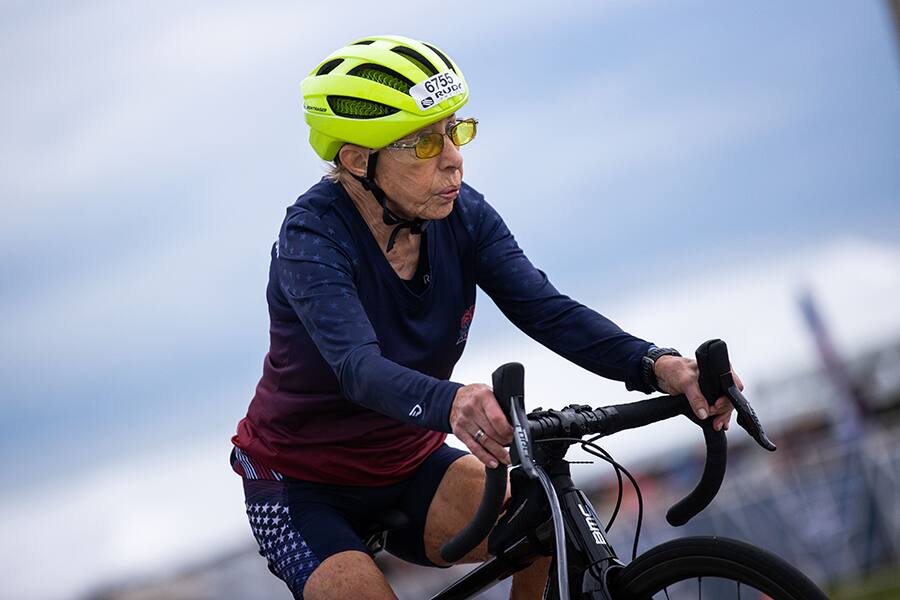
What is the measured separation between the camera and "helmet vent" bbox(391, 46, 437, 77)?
3754 mm

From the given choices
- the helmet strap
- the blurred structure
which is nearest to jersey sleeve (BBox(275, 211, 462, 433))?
the helmet strap

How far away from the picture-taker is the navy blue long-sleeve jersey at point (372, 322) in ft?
12.0

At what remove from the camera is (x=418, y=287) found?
12.7ft

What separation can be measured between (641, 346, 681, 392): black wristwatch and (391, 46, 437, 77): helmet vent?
41.0 inches

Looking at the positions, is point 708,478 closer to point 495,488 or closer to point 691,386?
point 691,386

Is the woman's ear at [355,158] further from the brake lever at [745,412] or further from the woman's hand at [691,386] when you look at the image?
the brake lever at [745,412]

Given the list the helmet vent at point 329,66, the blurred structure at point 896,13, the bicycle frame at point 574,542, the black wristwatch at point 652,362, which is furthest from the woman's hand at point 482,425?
the blurred structure at point 896,13

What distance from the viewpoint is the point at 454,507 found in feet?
13.3

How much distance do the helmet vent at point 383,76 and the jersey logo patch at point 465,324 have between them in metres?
0.76

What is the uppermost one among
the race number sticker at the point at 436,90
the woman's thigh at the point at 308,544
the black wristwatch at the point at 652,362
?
the race number sticker at the point at 436,90

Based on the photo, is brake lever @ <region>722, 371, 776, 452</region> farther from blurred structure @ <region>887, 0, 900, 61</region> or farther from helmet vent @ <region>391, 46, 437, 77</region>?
blurred structure @ <region>887, 0, 900, 61</region>

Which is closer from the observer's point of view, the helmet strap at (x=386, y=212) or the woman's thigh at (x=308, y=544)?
the woman's thigh at (x=308, y=544)

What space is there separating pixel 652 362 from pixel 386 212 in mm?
898

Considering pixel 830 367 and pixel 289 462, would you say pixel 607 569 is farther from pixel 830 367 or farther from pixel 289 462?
pixel 830 367
